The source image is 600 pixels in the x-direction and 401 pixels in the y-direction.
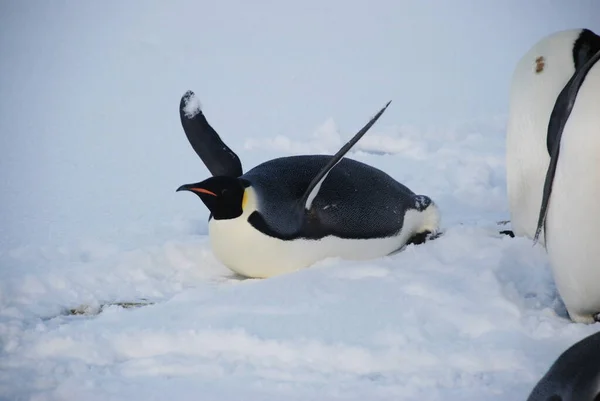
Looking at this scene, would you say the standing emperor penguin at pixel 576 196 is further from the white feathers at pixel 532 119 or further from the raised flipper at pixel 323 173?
the raised flipper at pixel 323 173

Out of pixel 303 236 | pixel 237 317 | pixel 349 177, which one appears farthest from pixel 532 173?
pixel 237 317

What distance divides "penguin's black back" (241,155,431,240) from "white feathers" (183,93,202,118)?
0.38 m

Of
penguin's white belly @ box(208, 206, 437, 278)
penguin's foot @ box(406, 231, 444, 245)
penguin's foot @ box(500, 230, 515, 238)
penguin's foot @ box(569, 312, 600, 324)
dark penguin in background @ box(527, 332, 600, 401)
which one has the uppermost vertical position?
dark penguin in background @ box(527, 332, 600, 401)

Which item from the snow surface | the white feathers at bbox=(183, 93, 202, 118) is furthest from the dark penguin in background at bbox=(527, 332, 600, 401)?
the white feathers at bbox=(183, 93, 202, 118)

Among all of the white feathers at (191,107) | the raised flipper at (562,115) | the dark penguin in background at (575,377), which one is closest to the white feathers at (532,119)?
the raised flipper at (562,115)

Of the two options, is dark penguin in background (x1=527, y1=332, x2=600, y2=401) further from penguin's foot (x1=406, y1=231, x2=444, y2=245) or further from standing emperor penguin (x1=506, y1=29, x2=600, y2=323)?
penguin's foot (x1=406, y1=231, x2=444, y2=245)

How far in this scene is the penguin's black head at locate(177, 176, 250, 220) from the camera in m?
2.30

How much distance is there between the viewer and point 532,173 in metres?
2.43

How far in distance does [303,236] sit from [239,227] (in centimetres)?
20

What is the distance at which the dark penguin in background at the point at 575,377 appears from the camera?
113cm

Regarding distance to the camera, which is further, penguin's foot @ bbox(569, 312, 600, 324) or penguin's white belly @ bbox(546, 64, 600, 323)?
penguin's foot @ bbox(569, 312, 600, 324)

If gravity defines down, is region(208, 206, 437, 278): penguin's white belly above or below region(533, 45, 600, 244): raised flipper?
below

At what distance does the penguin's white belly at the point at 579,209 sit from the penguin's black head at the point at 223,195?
3.07 feet

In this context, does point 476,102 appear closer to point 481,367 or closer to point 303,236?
point 303,236
